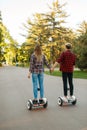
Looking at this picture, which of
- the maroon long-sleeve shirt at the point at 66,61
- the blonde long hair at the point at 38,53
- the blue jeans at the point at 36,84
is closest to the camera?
the blonde long hair at the point at 38,53

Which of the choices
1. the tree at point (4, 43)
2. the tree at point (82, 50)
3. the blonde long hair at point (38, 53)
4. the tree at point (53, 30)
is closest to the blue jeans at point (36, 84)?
the blonde long hair at point (38, 53)

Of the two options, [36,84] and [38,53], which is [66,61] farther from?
[36,84]

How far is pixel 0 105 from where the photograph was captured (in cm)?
1084

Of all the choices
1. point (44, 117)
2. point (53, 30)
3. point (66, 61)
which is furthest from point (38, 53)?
point (53, 30)

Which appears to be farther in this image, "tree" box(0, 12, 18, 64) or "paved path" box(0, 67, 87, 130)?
"tree" box(0, 12, 18, 64)

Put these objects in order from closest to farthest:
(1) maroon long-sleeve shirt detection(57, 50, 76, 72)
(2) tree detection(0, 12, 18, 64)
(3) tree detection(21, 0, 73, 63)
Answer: (1) maroon long-sleeve shirt detection(57, 50, 76, 72), (3) tree detection(21, 0, 73, 63), (2) tree detection(0, 12, 18, 64)

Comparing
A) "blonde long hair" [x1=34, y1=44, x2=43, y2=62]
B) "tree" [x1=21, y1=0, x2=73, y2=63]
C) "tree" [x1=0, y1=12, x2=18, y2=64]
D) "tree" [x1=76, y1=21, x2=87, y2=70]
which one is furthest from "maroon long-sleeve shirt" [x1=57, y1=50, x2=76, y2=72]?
"tree" [x1=0, y1=12, x2=18, y2=64]

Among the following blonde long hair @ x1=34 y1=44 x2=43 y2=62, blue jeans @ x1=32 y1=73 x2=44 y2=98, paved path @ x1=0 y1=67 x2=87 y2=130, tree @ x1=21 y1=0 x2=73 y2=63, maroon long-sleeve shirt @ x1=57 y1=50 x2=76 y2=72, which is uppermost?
tree @ x1=21 y1=0 x2=73 y2=63

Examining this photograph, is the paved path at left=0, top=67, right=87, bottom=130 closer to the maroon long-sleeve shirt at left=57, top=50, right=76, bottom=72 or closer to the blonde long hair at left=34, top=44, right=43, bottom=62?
the maroon long-sleeve shirt at left=57, top=50, right=76, bottom=72

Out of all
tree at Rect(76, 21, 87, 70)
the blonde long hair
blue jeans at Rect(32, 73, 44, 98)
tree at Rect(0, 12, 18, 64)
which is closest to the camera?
the blonde long hair

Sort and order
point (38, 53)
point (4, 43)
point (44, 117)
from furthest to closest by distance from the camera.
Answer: point (4, 43) → point (38, 53) → point (44, 117)

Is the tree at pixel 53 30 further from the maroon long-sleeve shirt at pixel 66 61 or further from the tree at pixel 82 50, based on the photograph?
the maroon long-sleeve shirt at pixel 66 61

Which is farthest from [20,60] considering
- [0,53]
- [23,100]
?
[23,100]

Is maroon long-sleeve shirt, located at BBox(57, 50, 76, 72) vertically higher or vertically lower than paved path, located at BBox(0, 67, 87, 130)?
higher
